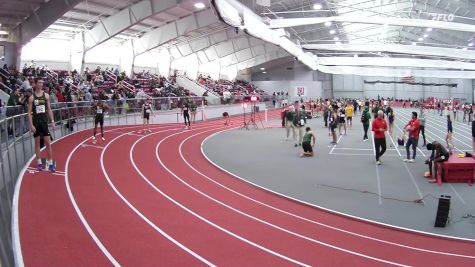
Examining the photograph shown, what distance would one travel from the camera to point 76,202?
7973 millimetres

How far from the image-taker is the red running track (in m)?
6.04

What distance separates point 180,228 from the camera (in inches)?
299

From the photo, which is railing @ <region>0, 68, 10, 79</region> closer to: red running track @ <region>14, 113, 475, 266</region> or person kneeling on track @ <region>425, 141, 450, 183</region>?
red running track @ <region>14, 113, 475, 266</region>

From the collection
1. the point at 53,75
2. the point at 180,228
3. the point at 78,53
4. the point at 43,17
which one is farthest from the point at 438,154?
the point at 78,53

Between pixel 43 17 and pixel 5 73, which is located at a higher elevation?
pixel 43 17

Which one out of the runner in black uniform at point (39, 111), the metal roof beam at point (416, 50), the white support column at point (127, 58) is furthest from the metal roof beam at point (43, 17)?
the metal roof beam at point (416, 50)

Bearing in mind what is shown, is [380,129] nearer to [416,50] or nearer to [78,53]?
[78,53]

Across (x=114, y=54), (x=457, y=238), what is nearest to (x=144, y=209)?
(x=457, y=238)

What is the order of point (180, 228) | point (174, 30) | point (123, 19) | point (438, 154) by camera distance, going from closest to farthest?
point (180, 228), point (438, 154), point (123, 19), point (174, 30)

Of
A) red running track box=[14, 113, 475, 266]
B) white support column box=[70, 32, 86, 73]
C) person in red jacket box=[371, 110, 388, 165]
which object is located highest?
white support column box=[70, 32, 86, 73]

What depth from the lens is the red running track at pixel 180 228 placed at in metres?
6.04

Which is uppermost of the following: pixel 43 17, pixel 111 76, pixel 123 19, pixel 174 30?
pixel 174 30

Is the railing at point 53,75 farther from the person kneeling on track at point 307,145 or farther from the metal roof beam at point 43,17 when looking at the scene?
the person kneeling on track at point 307,145

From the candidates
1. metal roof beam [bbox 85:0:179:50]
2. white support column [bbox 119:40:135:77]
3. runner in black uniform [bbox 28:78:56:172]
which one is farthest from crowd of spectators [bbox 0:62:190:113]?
runner in black uniform [bbox 28:78:56:172]
